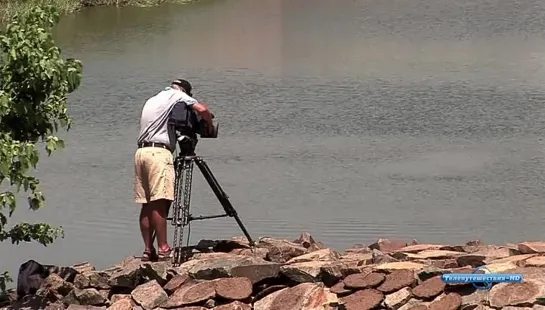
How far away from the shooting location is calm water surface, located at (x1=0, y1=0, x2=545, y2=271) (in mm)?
9336

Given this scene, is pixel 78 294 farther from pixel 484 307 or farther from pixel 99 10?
pixel 99 10

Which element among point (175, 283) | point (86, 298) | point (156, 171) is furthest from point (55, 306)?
point (156, 171)

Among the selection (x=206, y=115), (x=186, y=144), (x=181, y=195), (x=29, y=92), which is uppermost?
(x=29, y=92)

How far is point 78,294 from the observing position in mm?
6129

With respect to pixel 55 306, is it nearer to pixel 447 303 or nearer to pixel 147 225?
pixel 147 225

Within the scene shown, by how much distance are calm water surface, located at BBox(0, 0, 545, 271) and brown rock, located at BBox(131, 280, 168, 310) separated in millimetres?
2529

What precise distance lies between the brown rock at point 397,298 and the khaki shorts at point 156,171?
1.54m

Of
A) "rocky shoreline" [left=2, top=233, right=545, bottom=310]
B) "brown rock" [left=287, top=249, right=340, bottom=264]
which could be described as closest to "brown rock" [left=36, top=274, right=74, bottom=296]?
"rocky shoreline" [left=2, top=233, right=545, bottom=310]

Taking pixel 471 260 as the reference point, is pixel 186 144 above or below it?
above

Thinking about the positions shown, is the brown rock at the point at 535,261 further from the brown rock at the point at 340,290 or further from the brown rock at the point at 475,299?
the brown rock at the point at 340,290

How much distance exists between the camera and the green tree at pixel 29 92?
5.87m

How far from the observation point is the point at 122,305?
19.4ft

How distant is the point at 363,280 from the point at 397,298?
260 millimetres

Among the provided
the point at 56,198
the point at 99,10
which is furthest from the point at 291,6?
the point at 56,198
